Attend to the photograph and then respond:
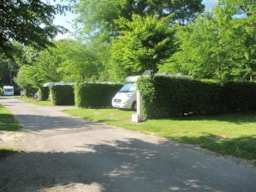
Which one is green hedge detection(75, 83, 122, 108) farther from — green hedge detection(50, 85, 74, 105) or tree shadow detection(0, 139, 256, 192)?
tree shadow detection(0, 139, 256, 192)

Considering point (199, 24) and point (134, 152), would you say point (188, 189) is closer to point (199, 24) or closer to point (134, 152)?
point (134, 152)

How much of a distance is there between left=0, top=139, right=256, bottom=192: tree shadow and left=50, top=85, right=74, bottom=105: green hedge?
1840cm

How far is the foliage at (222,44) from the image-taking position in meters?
17.6

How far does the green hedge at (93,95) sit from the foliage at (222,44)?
17.4 ft

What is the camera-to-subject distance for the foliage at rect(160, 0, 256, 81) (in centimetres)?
1759

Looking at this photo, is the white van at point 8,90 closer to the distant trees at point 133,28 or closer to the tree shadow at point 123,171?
the distant trees at point 133,28

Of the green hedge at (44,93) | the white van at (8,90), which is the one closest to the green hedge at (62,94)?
the green hedge at (44,93)

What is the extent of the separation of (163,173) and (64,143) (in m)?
3.90

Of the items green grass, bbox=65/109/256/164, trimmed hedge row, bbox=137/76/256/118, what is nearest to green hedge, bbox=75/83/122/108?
trimmed hedge row, bbox=137/76/256/118

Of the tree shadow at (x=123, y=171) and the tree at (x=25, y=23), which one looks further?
the tree at (x=25, y=23)

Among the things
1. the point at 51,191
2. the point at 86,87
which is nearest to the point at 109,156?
the point at 51,191

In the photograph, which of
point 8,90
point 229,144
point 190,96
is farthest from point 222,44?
point 8,90

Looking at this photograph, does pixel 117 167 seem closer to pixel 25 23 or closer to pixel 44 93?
pixel 25 23

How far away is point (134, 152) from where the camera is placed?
24.1 ft
